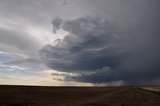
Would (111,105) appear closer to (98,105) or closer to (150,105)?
(98,105)

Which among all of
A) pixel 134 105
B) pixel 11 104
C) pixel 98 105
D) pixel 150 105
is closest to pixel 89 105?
pixel 98 105

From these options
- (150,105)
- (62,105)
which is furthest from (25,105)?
(150,105)

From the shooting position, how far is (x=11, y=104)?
127 ft

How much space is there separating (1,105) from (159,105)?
22.7 metres

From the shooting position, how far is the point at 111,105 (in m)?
38.2

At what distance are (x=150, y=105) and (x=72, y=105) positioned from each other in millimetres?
11463

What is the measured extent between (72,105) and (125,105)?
7.71 m

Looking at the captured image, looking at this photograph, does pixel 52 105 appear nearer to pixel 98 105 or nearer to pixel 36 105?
pixel 36 105

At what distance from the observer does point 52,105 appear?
37.8 meters

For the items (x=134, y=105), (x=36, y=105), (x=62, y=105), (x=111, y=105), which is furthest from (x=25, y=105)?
(x=134, y=105)

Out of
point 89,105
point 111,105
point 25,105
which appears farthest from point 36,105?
point 111,105

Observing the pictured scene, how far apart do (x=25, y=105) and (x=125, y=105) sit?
1458 cm

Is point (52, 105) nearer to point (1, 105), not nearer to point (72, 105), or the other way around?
point (72, 105)

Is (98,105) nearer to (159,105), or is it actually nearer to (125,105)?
(125,105)
